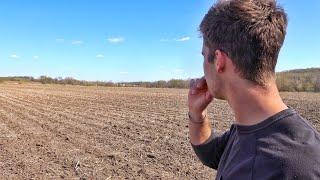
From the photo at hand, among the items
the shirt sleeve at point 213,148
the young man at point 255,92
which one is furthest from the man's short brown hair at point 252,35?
the shirt sleeve at point 213,148

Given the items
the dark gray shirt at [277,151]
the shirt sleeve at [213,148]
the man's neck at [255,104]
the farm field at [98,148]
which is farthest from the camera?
the farm field at [98,148]

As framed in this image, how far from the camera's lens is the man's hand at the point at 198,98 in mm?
2438

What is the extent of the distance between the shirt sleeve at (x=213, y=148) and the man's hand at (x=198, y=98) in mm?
122

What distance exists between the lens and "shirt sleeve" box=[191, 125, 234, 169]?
260 cm

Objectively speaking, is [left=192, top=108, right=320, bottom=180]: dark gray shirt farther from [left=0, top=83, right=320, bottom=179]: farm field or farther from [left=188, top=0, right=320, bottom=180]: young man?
[left=0, top=83, right=320, bottom=179]: farm field

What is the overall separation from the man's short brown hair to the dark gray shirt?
0.59 feet

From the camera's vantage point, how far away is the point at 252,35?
1962 mm

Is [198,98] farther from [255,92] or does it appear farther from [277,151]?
[277,151]

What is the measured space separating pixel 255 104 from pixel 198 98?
1.85 ft

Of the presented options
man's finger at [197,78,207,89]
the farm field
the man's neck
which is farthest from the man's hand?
the farm field

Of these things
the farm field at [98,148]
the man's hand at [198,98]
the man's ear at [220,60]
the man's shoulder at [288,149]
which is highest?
the man's ear at [220,60]

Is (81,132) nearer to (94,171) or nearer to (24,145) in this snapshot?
(24,145)

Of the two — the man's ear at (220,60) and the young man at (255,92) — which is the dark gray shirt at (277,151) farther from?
the man's ear at (220,60)

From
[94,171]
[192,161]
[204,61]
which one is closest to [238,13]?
[204,61]
